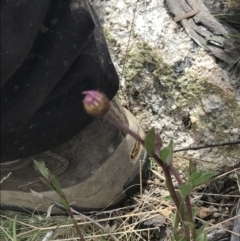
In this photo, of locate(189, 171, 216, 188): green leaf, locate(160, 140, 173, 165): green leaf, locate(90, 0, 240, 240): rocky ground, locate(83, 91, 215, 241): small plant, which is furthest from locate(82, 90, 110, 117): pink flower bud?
locate(90, 0, 240, 240): rocky ground

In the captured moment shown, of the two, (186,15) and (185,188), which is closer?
(185,188)

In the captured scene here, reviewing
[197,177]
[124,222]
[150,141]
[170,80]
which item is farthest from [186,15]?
[150,141]

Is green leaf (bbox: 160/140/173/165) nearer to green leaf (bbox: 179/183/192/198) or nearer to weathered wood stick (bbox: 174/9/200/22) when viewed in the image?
green leaf (bbox: 179/183/192/198)

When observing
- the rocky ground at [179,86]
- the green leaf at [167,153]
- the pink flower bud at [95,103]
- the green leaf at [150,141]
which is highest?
the pink flower bud at [95,103]

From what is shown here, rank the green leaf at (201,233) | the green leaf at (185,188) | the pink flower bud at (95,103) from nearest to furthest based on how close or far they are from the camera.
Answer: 1. the pink flower bud at (95,103)
2. the green leaf at (185,188)
3. the green leaf at (201,233)

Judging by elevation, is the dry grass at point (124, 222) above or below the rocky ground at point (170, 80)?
below

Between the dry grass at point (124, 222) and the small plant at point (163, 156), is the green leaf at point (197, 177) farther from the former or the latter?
the dry grass at point (124, 222)

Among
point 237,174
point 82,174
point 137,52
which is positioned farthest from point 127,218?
point 137,52

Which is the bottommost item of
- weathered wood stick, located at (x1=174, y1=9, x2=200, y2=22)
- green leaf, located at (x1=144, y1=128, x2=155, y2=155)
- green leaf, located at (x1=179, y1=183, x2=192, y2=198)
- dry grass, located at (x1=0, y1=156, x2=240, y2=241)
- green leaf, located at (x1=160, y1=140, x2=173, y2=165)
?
dry grass, located at (x1=0, y1=156, x2=240, y2=241)

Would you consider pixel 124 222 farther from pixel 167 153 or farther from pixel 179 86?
pixel 167 153

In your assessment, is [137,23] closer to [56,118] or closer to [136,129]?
[136,129]

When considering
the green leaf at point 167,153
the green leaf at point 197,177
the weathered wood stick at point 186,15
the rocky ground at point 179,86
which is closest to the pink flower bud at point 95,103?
the green leaf at point 167,153
